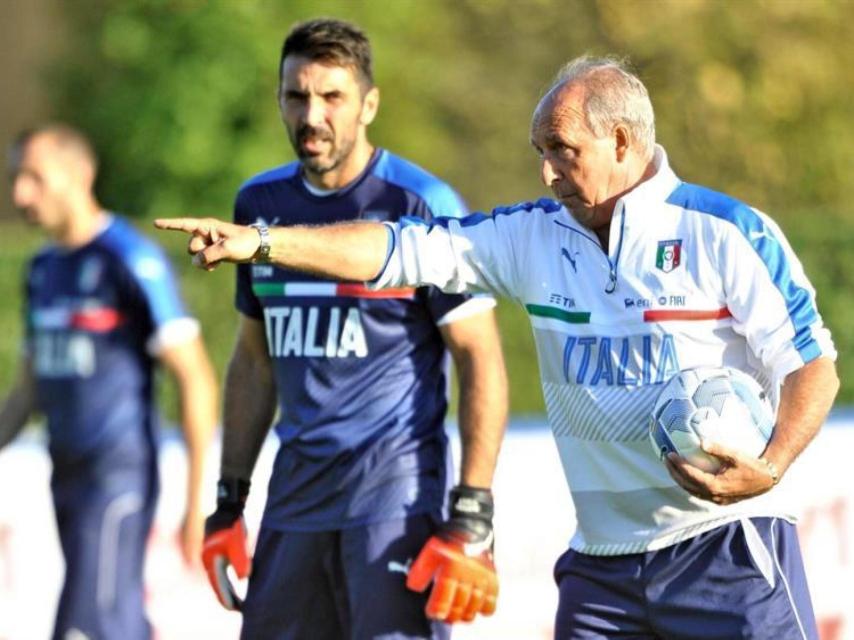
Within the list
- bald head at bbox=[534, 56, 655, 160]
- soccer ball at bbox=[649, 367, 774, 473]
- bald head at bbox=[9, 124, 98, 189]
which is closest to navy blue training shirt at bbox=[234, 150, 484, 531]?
bald head at bbox=[534, 56, 655, 160]

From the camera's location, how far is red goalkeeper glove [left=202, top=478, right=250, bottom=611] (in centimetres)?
634

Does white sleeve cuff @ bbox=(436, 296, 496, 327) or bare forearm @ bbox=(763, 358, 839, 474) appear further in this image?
white sleeve cuff @ bbox=(436, 296, 496, 327)

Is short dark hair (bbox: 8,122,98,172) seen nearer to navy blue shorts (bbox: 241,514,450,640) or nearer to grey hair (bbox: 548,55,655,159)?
navy blue shorts (bbox: 241,514,450,640)

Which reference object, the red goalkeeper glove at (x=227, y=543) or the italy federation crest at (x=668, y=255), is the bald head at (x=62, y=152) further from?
the italy federation crest at (x=668, y=255)

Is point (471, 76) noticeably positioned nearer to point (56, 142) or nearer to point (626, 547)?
point (56, 142)

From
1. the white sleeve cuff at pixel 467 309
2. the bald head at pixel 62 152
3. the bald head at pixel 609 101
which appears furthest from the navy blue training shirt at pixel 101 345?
the bald head at pixel 609 101

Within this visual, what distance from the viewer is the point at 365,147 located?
6.19 metres

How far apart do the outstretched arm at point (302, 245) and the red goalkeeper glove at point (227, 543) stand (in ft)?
4.53

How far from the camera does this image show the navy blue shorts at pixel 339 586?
19.4ft

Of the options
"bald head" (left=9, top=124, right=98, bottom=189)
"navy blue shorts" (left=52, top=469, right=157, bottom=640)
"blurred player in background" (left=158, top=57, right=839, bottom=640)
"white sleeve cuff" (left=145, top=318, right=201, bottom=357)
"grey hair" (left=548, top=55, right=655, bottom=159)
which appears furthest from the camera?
"bald head" (left=9, top=124, right=98, bottom=189)

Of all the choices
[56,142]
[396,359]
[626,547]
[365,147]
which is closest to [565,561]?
[626,547]

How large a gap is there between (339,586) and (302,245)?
4.61ft

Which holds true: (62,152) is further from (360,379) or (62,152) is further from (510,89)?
(510,89)

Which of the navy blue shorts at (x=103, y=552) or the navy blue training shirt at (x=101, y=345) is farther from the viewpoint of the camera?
the navy blue training shirt at (x=101, y=345)
